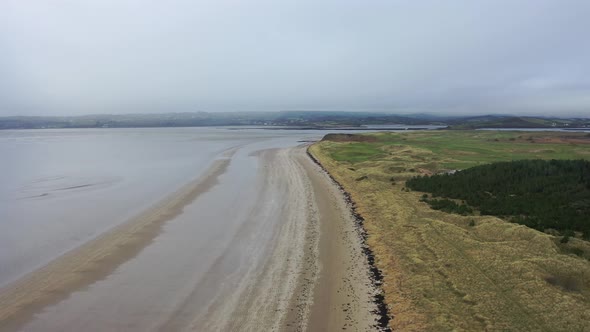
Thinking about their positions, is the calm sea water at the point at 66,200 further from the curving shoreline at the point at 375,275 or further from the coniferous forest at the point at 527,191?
the coniferous forest at the point at 527,191

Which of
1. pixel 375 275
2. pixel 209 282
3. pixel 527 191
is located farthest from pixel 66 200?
pixel 527 191

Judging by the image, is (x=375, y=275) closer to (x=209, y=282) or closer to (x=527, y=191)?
(x=209, y=282)

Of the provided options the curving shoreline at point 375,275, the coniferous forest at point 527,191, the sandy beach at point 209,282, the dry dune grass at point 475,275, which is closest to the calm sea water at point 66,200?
the sandy beach at point 209,282

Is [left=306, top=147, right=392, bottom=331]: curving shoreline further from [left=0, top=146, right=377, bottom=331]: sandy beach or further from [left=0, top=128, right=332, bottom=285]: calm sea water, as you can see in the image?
[left=0, top=128, right=332, bottom=285]: calm sea water

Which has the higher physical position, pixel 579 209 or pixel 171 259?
pixel 579 209

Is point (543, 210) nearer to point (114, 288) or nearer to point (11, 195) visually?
point (114, 288)

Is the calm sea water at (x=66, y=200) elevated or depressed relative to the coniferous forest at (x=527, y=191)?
depressed

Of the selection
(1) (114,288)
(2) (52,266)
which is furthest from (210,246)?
(2) (52,266)
